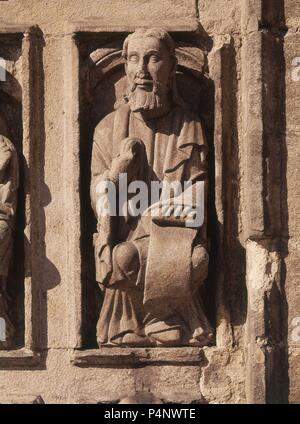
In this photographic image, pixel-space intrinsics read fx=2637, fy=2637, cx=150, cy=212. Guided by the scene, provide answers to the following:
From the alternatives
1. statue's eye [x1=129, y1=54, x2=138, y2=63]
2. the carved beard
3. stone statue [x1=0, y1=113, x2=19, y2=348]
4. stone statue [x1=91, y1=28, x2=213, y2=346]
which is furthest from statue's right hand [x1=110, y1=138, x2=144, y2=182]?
stone statue [x1=0, y1=113, x2=19, y2=348]

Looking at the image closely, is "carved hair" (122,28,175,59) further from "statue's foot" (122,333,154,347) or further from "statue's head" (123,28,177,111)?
"statue's foot" (122,333,154,347)

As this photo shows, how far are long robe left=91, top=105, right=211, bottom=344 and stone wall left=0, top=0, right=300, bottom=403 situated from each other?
12 centimetres

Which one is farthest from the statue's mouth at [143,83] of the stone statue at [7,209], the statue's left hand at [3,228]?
the statue's left hand at [3,228]

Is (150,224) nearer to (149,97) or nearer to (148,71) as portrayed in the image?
(149,97)

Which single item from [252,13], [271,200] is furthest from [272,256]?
[252,13]

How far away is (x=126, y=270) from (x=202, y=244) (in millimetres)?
424

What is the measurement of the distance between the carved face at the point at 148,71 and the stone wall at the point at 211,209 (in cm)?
22

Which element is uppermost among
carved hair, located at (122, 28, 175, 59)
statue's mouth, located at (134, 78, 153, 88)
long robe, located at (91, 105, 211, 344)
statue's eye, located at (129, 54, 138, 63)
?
carved hair, located at (122, 28, 175, 59)

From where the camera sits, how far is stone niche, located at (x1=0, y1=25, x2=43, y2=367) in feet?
45.9

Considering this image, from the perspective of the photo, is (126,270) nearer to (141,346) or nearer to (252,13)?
(141,346)

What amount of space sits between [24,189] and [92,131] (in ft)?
1.58

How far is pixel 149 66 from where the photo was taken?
13883mm

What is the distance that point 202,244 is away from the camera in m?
13.8

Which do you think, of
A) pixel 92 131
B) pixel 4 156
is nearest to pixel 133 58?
pixel 92 131
